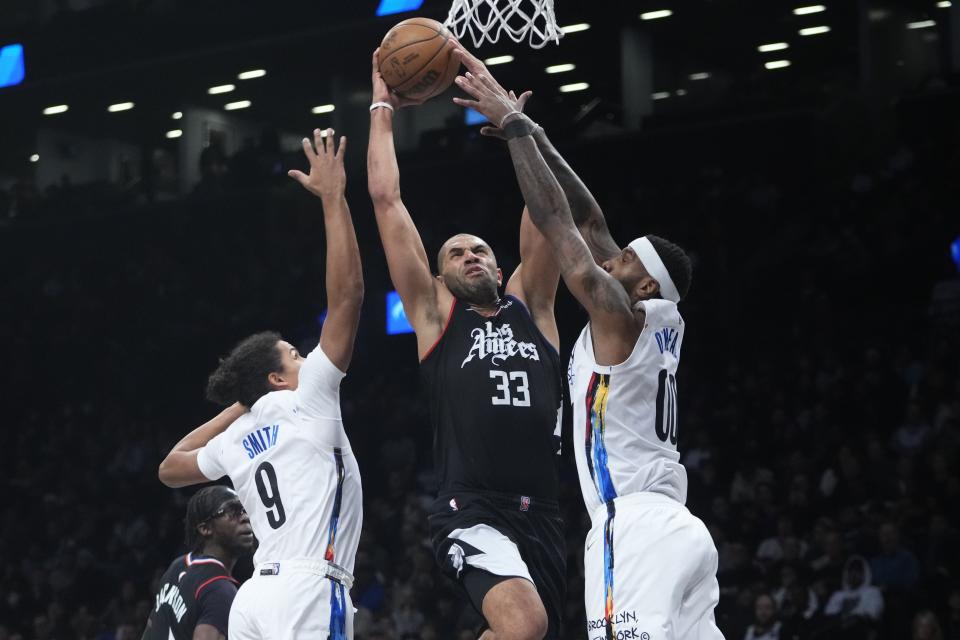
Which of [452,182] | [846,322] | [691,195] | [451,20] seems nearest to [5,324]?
[452,182]

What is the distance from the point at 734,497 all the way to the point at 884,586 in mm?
2335

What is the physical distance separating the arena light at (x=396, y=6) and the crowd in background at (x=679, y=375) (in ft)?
8.08

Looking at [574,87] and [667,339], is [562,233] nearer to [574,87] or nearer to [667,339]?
[667,339]

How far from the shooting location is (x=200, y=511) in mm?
6637

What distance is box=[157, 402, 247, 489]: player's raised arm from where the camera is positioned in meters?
6.11

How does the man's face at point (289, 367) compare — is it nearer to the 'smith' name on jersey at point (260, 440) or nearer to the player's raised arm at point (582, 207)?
the 'smith' name on jersey at point (260, 440)

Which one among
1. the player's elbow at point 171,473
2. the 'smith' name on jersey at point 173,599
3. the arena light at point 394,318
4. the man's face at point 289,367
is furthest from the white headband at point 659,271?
the arena light at point 394,318

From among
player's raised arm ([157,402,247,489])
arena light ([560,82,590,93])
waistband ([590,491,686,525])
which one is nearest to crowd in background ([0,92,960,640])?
arena light ([560,82,590,93])

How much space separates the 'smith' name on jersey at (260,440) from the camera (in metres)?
5.69

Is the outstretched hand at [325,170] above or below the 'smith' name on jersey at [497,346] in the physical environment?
above

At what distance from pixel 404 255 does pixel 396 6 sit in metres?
15.6

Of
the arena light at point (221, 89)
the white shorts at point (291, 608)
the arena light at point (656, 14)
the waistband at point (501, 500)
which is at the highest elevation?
the waistband at point (501, 500)

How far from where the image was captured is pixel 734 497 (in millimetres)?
13273

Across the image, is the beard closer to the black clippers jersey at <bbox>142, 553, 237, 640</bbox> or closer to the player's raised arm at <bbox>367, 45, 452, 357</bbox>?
the player's raised arm at <bbox>367, 45, 452, 357</bbox>
